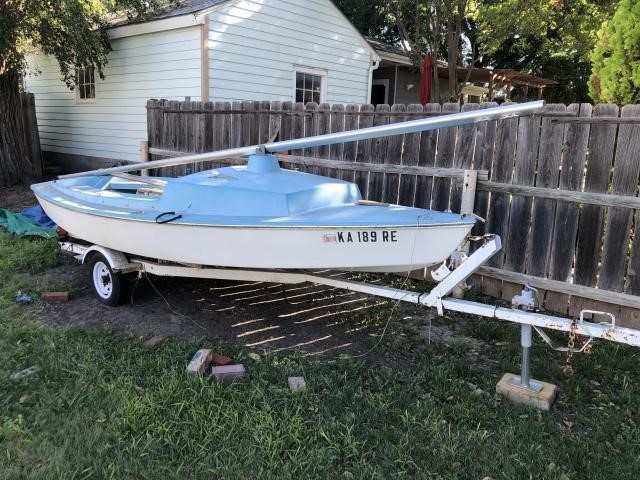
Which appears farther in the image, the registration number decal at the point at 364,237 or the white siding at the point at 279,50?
the white siding at the point at 279,50

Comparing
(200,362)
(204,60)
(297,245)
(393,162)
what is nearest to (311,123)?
(393,162)

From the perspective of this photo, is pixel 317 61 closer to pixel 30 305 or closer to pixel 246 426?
pixel 30 305

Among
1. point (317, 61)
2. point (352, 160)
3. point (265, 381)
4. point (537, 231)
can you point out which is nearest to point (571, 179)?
point (537, 231)

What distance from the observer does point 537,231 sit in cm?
518

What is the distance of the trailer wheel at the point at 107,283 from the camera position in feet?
17.1

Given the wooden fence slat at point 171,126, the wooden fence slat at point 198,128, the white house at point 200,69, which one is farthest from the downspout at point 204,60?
the wooden fence slat at point 198,128

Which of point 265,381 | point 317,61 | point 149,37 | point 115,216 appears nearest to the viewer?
point 265,381

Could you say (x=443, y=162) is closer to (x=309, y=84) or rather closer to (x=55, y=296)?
(x=55, y=296)

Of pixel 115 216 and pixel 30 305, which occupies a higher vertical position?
pixel 115 216

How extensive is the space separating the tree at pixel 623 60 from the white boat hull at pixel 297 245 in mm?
3068

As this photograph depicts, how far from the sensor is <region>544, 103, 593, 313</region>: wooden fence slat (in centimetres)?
481

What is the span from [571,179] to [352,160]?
2.54 m

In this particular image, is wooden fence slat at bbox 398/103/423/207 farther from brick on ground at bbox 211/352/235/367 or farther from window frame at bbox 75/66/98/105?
window frame at bbox 75/66/98/105

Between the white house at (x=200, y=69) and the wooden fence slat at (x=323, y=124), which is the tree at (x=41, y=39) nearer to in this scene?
the white house at (x=200, y=69)
